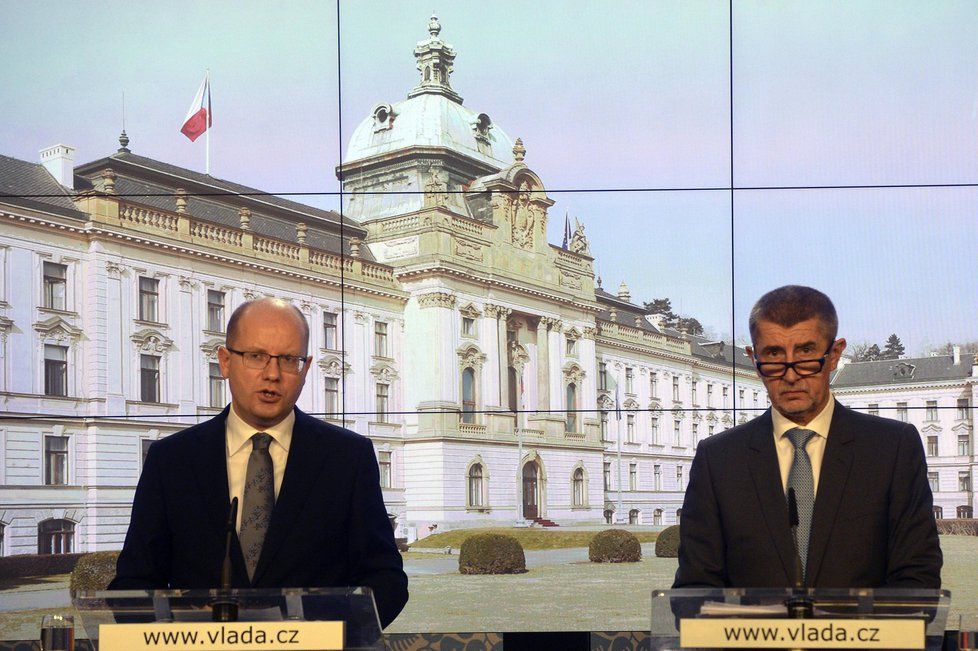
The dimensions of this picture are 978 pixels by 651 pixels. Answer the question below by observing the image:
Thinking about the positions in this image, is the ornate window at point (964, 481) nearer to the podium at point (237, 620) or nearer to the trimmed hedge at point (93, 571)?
the trimmed hedge at point (93, 571)

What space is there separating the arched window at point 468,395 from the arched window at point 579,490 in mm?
563

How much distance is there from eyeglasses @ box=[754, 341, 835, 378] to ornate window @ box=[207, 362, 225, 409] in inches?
134

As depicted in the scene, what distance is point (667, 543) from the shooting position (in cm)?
516

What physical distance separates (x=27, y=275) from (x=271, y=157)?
3.80 feet

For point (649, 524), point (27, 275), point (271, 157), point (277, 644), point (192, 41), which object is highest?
point (192, 41)

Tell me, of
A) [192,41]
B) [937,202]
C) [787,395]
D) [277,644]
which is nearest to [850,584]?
[787,395]

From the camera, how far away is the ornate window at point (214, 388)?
5.11 meters

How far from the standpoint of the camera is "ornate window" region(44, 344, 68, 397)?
16.2 ft

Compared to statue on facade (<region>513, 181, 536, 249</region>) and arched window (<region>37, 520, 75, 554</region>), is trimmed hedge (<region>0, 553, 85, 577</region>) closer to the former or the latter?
arched window (<region>37, 520, 75, 554</region>)

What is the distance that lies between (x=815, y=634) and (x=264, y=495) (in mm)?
1145

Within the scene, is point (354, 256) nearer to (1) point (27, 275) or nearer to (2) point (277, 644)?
(1) point (27, 275)

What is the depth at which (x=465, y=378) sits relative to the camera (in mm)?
5289

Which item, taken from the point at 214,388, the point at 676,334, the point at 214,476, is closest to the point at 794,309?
the point at 214,476


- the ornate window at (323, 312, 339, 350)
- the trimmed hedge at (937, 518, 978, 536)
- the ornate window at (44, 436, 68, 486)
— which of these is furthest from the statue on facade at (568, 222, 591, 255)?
the ornate window at (44, 436, 68, 486)
